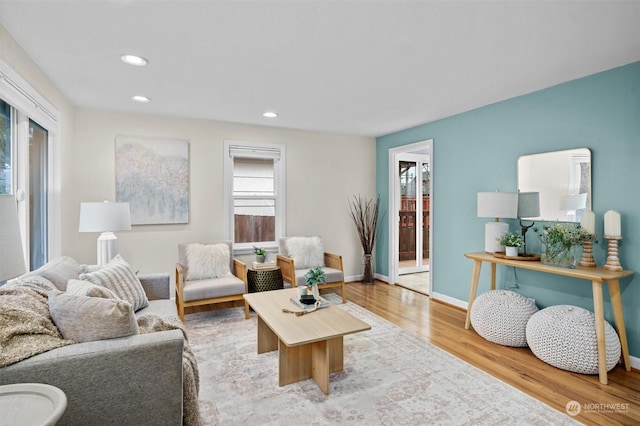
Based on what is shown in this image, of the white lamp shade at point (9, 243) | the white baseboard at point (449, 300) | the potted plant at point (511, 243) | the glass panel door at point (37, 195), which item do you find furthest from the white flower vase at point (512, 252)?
the glass panel door at point (37, 195)

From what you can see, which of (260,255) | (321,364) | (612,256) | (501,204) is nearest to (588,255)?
(612,256)

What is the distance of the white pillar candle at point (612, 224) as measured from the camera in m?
2.62

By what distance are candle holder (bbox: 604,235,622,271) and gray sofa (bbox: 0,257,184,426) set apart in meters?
3.10

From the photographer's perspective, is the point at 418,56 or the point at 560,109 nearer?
the point at 418,56

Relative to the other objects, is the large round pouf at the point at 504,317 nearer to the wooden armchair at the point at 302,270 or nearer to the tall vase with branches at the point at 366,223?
the wooden armchair at the point at 302,270

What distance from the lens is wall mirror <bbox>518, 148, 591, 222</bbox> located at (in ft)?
9.72

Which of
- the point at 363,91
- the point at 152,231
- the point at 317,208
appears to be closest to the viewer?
the point at 363,91

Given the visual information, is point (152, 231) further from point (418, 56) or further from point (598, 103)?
point (598, 103)

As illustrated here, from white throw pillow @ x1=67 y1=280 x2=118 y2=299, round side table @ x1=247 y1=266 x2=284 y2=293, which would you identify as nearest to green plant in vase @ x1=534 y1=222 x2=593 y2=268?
round side table @ x1=247 y1=266 x2=284 y2=293

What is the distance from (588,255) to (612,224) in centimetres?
31

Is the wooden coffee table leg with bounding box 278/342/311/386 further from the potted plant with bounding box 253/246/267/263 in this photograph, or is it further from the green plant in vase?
the green plant in vase

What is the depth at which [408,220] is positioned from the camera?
6.49 m

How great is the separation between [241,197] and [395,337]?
2769mm

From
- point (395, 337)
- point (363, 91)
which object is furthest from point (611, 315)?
point (363, 91)
